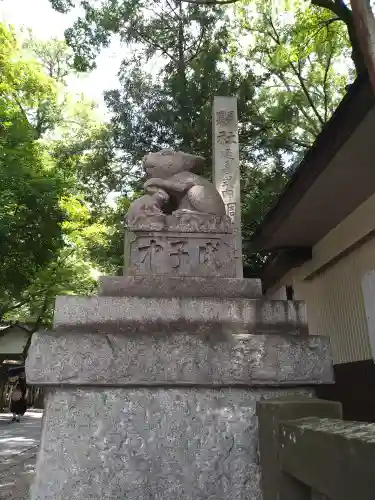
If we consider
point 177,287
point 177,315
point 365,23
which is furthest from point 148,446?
point 365,23

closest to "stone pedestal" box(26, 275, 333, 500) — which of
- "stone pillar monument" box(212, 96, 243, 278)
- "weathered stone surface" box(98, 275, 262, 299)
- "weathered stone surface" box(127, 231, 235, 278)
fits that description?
"weathered stone surface" box(98, 275, 262, 299)

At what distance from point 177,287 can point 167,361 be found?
622mm

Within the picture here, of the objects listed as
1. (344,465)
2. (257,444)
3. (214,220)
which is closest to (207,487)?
(257,444)

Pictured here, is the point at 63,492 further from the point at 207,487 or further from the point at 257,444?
the point at 257,444

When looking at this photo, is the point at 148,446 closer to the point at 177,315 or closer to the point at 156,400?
the point at 156,400

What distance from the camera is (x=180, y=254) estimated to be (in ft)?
10.4

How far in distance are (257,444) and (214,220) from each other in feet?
5.15

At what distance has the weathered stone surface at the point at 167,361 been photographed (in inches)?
91.8

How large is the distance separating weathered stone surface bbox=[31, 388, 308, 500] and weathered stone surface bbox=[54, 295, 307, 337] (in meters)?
0.37

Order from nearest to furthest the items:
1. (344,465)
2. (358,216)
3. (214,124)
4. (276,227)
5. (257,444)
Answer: (344,465) < (257,444) < (358,216) < (276,227) < (214,124)

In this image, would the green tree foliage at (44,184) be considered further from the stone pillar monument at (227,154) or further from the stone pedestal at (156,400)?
the stone pedestal at (156,400)

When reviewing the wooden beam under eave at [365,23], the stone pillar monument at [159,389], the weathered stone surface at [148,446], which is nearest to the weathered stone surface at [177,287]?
the stone pillar monument at [159,389]

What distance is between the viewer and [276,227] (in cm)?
679

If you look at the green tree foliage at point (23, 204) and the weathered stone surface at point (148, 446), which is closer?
the weathered stone surface at point (148, 446)
